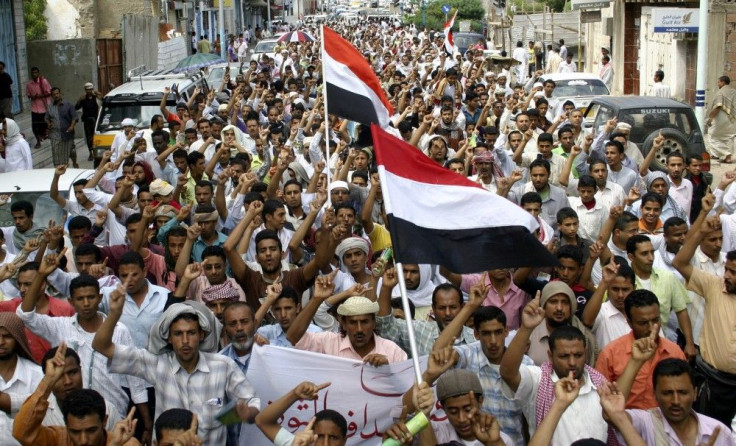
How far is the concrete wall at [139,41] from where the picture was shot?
1136 inches

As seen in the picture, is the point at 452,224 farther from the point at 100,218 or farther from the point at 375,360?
the point at 100,218

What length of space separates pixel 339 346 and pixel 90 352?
1.29 meters

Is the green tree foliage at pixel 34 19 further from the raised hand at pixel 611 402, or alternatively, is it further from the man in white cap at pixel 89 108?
the raised hand at pixel 611 402

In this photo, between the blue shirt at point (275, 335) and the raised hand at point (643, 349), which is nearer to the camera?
the raised hand at point (643, 349)

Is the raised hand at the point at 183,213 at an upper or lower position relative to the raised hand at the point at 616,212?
lower

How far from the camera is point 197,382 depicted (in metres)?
5.38

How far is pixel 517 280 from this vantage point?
7074 mm

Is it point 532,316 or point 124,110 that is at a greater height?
point 124,110

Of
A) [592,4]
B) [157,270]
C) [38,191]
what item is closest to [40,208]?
[38,191]

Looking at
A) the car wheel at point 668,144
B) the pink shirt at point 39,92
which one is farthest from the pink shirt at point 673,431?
the pink shirt at point 39,92

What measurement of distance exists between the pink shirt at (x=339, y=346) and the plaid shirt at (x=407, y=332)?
7.8 inches

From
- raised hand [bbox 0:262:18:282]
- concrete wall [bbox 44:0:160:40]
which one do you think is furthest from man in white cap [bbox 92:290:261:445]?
concrete wall [bbox 44:0:160:40]

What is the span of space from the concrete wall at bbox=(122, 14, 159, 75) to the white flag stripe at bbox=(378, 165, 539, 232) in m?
24.1

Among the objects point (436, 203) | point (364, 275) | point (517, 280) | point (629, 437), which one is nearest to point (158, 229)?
point (364, 275)
